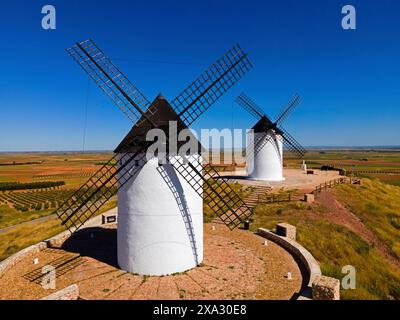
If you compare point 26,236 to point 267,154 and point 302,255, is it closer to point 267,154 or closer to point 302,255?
point 302,255

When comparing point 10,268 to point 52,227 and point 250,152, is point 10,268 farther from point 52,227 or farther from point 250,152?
point 250,152

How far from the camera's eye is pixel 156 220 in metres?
10.4

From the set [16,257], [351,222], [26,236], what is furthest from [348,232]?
[26,236]

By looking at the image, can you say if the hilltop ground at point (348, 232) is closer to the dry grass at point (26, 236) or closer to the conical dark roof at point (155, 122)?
the dry grass at point (26, 236)

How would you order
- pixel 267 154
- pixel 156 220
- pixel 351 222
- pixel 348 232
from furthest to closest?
pixel 267 154
pixel 351 222
pixel 348 232
pixel 156 220

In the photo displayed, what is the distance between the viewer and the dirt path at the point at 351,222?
1684 cm

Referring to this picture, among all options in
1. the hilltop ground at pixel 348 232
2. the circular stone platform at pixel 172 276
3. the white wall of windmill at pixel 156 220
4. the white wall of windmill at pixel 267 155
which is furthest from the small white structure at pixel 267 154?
the white wall of windmill at pixel 156 220

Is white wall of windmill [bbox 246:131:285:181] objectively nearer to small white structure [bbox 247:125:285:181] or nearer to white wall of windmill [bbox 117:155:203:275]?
small white structure [bbox 247:125:285:181]

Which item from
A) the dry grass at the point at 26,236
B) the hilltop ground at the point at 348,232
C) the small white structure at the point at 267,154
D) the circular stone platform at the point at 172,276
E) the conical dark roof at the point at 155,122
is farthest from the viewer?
the small white structure at the point at 267,154

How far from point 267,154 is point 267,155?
0.36 ft

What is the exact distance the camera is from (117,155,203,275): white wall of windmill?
1030 cm

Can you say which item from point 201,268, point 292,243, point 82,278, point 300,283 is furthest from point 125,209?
point 292,243

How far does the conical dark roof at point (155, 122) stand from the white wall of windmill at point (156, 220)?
3.37ft
